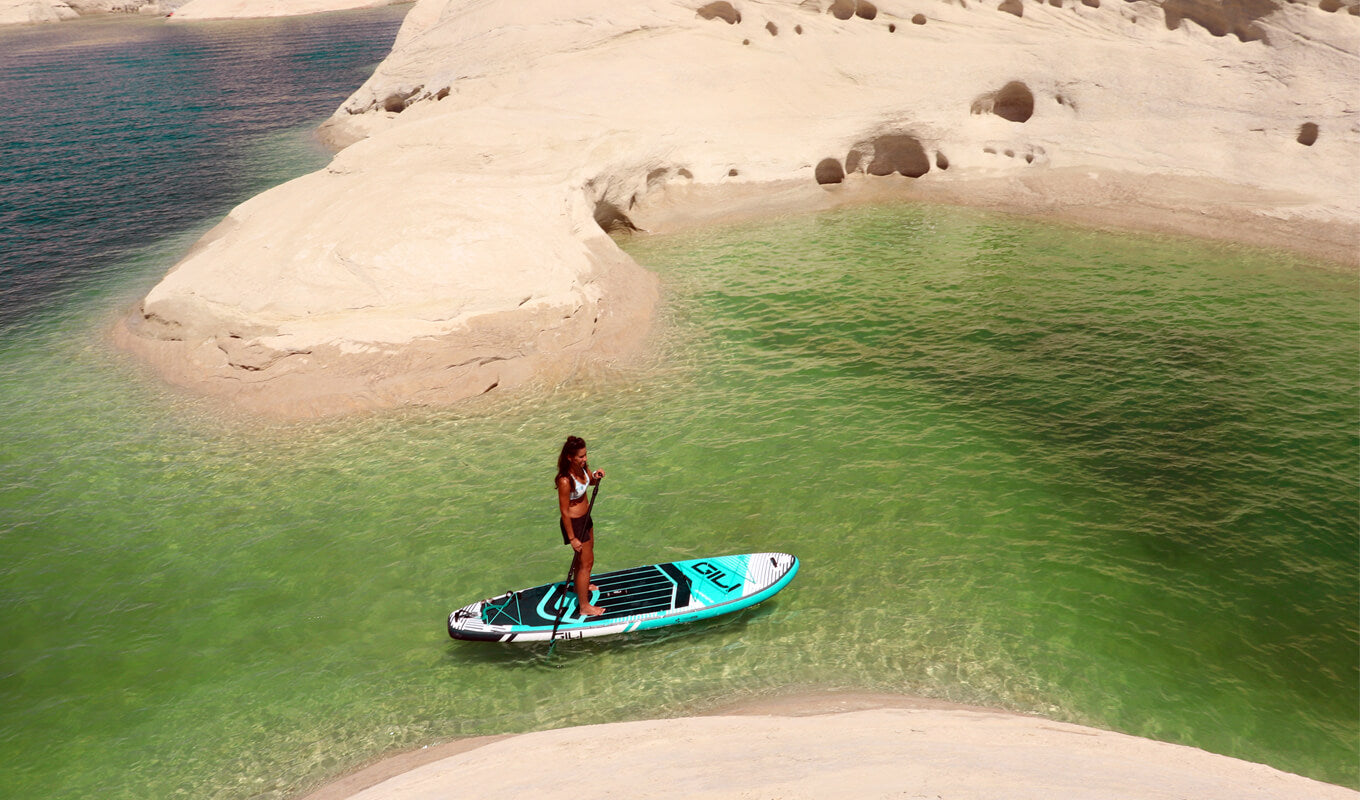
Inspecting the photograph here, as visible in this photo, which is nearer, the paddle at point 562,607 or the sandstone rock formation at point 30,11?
the paddle at point 562,607

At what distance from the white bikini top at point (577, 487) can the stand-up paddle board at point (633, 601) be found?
1545 millimetres

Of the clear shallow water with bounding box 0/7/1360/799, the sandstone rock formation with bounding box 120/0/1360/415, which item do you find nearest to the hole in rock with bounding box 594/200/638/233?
the sandstone rock formation with bounding box 120/0/1360/415

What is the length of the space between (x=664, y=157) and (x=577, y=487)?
17.0 meters

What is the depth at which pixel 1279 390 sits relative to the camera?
15961 mm

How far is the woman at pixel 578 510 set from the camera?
1017cm

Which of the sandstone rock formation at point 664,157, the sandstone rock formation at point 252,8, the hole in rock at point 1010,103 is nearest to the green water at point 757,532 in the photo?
the sandstone rock formation at point 664,157

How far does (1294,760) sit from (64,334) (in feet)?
81.7

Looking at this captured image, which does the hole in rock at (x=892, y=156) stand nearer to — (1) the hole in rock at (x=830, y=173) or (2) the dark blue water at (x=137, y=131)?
(1) the hole in rock at (x=830, y=173)

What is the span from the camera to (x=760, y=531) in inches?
511

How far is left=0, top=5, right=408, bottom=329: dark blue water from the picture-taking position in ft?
88.5

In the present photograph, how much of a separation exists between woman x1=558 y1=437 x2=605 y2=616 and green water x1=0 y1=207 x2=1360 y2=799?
2.76 feet

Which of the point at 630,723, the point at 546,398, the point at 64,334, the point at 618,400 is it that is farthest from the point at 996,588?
the point at 64,334

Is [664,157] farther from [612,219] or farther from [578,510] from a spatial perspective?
[578,510]

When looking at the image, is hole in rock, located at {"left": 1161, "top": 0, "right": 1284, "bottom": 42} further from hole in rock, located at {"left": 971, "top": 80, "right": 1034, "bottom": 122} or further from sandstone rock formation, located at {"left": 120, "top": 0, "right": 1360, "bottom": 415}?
hole in rock, located at {"left": 971, "top": 80, "right": 1034, "bottom": 122}
